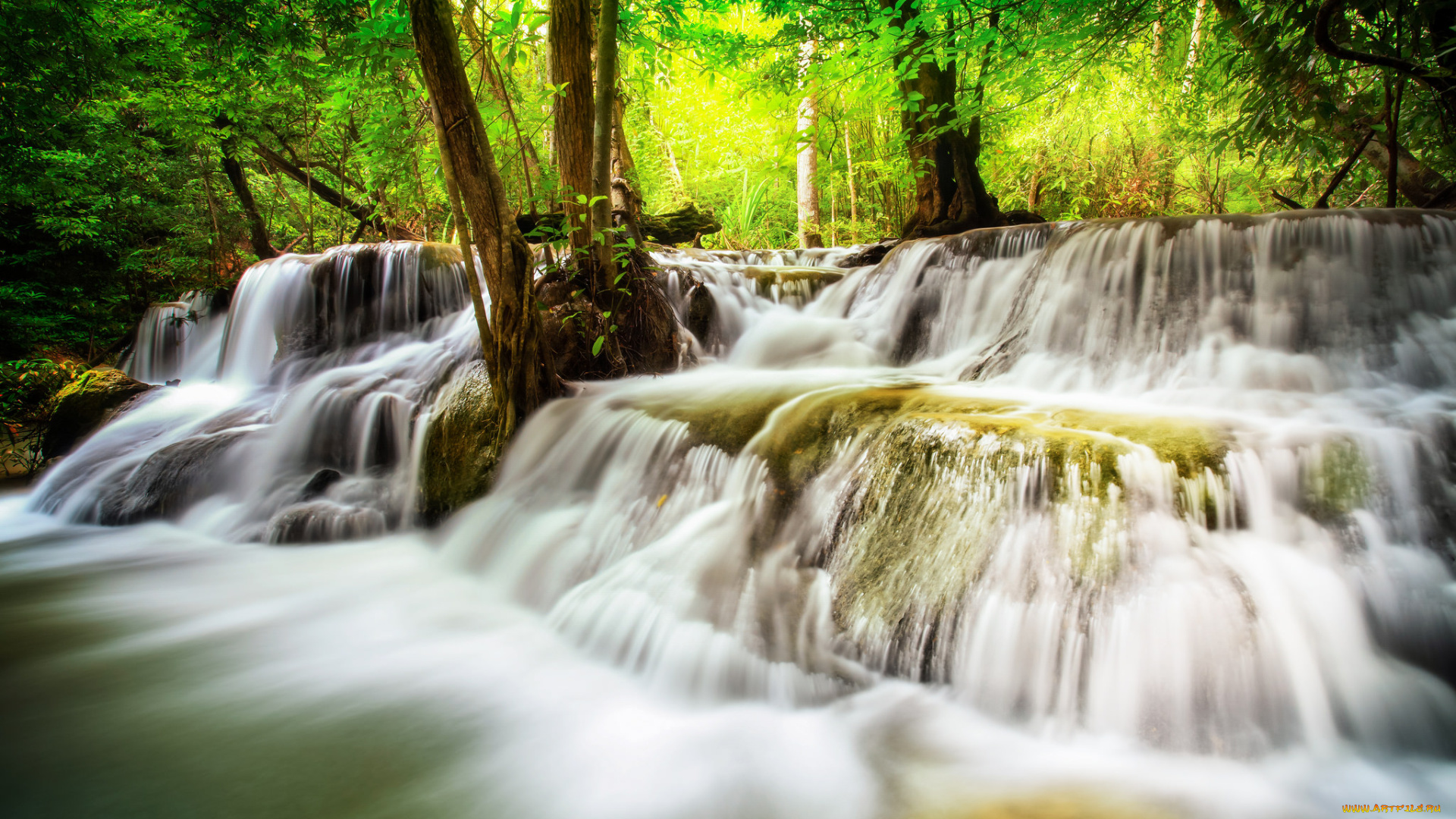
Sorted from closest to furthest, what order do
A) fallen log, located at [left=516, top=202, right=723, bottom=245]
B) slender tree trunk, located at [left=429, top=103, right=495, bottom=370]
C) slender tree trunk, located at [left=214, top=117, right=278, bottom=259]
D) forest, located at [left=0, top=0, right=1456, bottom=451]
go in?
slender tree trunk, located at [left=429, top=103, right=495, bottom=370] < forest, located at [left=0, top=0, right=1456, bottom=451] < slender tree trunk, located at [left=214, top=117, right=278, bottom=259] < fallen log, located at [left=516, top=202, right=723, bottom=245]

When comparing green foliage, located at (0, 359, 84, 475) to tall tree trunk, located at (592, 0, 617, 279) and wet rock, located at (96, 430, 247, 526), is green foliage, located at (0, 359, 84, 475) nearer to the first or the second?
wet rock, located at (96, 430, 247, 526)

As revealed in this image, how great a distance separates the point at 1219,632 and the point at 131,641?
411cm

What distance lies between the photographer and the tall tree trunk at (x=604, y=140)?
13.0 feet

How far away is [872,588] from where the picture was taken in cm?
212

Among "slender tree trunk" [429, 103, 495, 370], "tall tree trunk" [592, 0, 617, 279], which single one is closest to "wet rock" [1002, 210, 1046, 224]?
"tall tree trunk" [592, 0, 617, 279]

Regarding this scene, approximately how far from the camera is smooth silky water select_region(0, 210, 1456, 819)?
1.61 meters

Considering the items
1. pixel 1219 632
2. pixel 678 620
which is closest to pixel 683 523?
pixel 678 620

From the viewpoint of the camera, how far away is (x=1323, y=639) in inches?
63.4

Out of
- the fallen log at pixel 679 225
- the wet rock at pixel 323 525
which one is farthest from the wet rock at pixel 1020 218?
the wet rock at pixel 323 525

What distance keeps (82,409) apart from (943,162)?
8918 millimetres

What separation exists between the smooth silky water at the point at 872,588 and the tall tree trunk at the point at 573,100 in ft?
4.83

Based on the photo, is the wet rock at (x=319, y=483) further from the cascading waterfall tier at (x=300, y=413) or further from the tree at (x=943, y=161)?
the tree at (x=943, y=161)

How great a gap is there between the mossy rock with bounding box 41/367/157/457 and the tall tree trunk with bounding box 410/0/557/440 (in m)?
4.57

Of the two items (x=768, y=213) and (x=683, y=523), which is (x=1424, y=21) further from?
(x=768, y=213)
